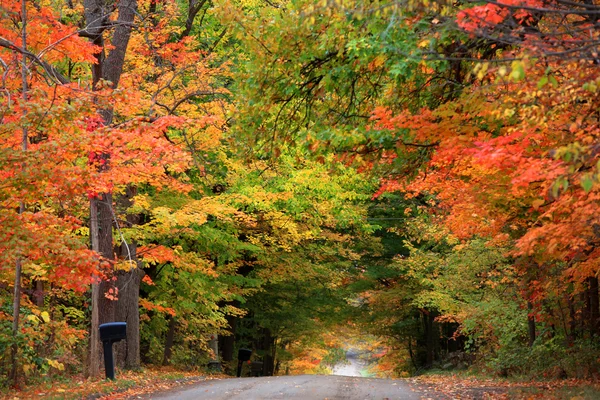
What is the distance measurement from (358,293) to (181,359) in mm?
9795

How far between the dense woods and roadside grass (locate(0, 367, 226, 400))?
45 cm

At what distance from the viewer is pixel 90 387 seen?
14016 mm

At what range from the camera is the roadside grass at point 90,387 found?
40.8ft

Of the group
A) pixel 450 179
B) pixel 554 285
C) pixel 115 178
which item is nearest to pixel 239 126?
pixel 115 178

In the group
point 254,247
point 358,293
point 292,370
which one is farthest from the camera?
point 292,370

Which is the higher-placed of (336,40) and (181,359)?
(336,40)

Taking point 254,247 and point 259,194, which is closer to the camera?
point 259,194

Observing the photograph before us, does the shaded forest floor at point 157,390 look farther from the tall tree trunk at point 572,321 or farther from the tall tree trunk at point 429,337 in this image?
the tall tree trunk at point 429,337

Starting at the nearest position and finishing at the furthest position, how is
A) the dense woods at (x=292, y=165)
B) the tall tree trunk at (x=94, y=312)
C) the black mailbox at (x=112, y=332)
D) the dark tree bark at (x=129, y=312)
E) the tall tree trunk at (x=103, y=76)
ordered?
the dense woods at (x=292, y=165), the black mailbox at (x=112, y=332), the tall tree trunk at (x=94, y=312), the tall tree trunk at (x=103, y=76), the dark tree bark at (x=129, y=312)

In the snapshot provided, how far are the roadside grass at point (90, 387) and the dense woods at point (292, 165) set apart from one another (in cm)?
45

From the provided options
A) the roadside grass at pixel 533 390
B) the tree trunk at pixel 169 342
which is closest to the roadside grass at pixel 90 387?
the roadside grass at pixel 533 390

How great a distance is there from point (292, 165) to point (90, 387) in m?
10.2

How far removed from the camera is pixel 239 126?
39.8ft

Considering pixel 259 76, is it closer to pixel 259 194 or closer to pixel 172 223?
pixel 172 223
